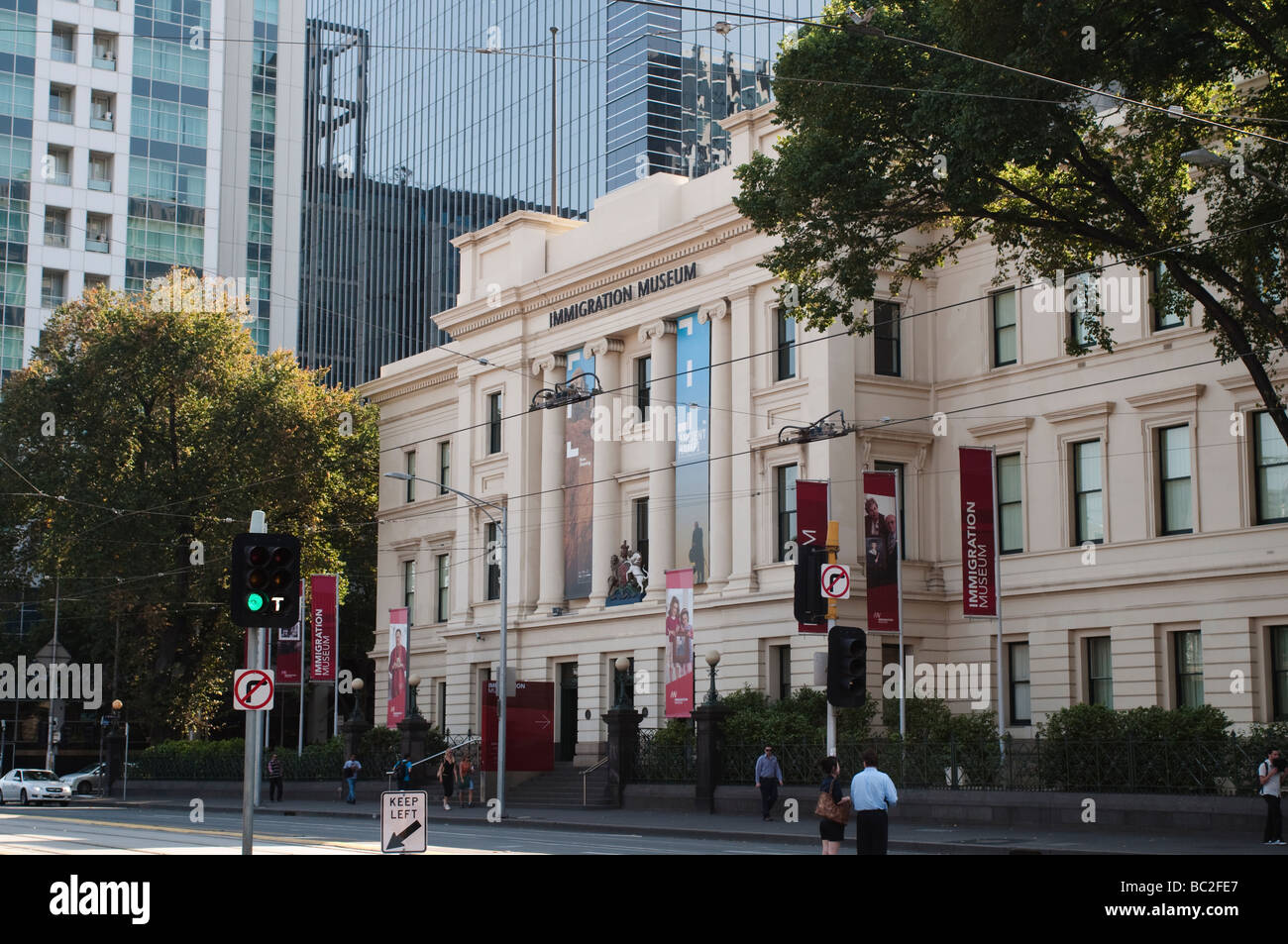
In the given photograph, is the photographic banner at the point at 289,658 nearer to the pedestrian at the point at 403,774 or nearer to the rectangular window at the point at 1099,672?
the pedestrian at the point at 403,774

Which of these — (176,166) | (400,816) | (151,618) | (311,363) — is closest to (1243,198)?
(400,816)

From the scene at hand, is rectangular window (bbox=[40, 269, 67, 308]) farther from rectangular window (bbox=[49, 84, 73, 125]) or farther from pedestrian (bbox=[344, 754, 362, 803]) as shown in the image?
pedestrian (bbox=[344, 754, 362, 803])

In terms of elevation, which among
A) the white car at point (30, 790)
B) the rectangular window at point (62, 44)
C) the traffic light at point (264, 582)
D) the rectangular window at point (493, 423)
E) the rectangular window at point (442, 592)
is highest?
the rectangular window at point (62, 44)

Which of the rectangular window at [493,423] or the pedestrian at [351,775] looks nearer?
the pedestrian at [351,775]

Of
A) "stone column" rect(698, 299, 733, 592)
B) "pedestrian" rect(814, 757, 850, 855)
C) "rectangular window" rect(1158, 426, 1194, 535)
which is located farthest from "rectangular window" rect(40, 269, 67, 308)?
"pedestrian" rect(814, 757, 850, 855)

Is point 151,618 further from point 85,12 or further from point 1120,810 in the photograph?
point 85,12

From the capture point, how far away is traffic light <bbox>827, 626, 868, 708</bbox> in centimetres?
2117

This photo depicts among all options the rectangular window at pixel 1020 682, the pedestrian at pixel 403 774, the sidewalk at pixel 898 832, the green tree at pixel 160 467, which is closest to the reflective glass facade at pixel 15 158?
the green tree at pixel 160 467

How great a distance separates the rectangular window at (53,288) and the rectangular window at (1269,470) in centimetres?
7598

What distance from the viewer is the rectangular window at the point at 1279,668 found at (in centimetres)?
3569

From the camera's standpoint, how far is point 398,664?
52844 millimetres

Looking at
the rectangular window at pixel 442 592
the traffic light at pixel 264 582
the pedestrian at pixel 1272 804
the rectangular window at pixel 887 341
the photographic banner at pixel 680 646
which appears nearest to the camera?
the traffic light at pixel 264 582

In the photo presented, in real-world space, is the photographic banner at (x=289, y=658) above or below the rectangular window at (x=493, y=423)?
below

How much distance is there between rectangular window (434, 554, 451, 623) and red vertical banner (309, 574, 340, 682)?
6705mm
